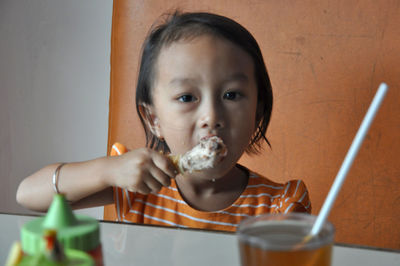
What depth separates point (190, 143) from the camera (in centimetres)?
85

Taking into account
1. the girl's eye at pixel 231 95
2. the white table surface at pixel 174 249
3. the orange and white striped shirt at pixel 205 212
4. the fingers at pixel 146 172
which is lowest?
the orange and white striped shirt at pixel 205 212

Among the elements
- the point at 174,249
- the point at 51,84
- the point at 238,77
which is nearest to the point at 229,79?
the point at 238,77

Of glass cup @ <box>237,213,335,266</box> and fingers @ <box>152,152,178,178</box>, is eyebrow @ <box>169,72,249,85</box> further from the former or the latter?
glass cup @ <box>237,213,335,266</box>

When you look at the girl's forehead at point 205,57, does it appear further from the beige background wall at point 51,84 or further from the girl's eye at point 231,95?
the beige background wall at point 51,84

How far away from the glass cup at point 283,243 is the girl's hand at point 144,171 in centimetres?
35

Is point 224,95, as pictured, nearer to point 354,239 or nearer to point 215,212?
point 215,212

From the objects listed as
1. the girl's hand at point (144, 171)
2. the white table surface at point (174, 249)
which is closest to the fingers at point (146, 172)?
the girl's hand at point (144, 171)

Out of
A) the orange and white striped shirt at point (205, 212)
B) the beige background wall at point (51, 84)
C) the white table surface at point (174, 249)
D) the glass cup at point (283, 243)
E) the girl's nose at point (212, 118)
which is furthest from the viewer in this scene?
the beige background wall at point (51, 84)

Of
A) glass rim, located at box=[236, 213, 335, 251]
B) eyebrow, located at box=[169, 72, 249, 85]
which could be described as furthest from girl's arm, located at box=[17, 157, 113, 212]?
glass rim, located at box=[236, 213, 335, 251]

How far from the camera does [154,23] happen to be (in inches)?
52.3

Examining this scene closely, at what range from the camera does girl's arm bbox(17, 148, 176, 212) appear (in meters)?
0.74

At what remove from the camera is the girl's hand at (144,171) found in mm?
719

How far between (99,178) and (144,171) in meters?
0.12

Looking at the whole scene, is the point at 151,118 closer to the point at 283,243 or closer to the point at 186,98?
the point at 186,98
